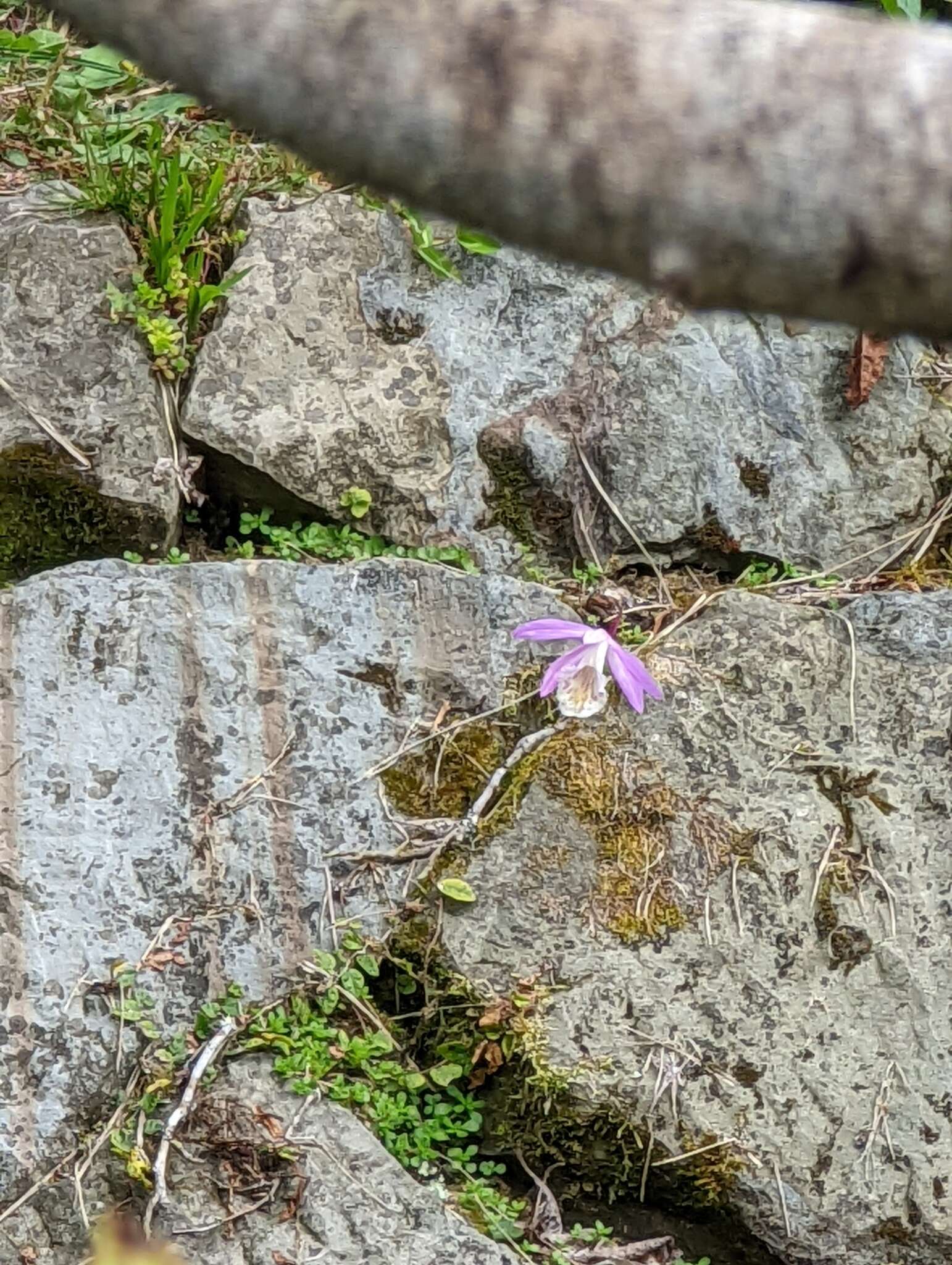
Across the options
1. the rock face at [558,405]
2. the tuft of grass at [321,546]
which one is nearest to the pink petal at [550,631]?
the tuft of grass at [321,546]

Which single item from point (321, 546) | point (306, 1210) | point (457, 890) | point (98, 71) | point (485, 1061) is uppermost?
point (98, 71)

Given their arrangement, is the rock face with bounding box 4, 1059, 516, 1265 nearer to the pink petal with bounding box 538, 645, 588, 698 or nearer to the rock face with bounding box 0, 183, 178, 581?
the pink petal with bounding box 538, 645, 588, 698

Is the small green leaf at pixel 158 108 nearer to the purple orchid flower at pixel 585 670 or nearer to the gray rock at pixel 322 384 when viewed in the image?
the gray rock at pixel 322 384

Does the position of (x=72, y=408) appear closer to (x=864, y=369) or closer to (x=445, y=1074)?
(x=445, y=1074)

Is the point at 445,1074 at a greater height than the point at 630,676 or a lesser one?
lesser

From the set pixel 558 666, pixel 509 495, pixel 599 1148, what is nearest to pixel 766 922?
pixel 599 1148

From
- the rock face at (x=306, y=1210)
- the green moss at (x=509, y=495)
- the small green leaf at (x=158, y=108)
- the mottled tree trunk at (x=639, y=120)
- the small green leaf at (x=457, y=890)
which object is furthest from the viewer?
the small green leaf at (x=158, y=108)

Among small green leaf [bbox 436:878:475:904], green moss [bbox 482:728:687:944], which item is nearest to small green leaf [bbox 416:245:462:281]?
green moss [bbox 482:728:687:944]
